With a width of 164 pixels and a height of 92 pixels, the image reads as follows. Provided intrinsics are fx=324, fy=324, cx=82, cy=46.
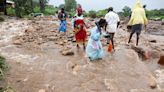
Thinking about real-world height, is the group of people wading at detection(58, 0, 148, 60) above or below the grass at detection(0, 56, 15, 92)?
above

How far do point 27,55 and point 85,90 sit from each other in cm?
404

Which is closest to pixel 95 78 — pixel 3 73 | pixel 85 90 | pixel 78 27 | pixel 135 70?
pixel 85 90

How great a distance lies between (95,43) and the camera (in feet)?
32.0

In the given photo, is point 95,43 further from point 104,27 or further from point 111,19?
point 111,19

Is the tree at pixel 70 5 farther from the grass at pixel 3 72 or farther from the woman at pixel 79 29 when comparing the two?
the grass at pixel 3 72

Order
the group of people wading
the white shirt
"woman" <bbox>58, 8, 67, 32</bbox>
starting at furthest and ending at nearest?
"woman" <bbox>58, 8, 67, 32</bbox> < the white shirt < the group of people wading

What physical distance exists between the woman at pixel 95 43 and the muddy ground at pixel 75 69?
24 cm

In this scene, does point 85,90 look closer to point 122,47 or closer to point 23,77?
point 23,77

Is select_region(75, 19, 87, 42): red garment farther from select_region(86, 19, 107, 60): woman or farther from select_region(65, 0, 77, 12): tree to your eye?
select_region(65, 0, 77, 12): tree

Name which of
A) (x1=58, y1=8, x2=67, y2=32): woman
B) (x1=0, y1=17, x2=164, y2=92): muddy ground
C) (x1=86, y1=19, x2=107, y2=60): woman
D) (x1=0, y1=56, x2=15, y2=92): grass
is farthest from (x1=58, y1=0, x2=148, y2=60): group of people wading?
(x1=0, y1=56, x2=15, y2=92): grass

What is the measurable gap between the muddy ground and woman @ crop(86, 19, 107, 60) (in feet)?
0.80

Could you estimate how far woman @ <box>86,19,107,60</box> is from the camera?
947 cm

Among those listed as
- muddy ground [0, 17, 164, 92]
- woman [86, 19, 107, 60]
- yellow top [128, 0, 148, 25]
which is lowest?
muddy ground [0, 17, 164, 92]

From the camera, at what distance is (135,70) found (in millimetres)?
9266
